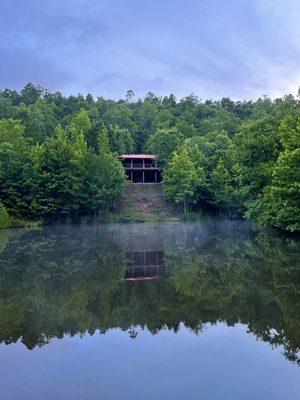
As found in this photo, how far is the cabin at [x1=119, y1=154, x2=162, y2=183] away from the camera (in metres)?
61.9

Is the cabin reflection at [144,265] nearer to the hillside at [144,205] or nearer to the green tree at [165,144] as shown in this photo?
the hillside at [144,205]

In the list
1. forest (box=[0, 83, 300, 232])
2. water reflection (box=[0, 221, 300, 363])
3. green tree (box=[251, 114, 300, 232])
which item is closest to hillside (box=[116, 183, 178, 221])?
forest (box=[0, 83, 300, 232])

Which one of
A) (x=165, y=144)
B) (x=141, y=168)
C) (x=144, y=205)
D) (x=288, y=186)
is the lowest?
(x=144, y=205)

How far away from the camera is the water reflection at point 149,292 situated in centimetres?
873

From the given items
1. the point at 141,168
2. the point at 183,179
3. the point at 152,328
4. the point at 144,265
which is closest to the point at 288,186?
the point at 144,265

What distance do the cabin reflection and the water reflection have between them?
0.11ft

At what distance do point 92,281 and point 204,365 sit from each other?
7370 millimetres

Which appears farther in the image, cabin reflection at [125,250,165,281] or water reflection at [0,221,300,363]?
cabin reflection at [125,250,165,281]

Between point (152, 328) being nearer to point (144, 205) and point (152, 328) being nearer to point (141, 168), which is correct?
point (144, 205)

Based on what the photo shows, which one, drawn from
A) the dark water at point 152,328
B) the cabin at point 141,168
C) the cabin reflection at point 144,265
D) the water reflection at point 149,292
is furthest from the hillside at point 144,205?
the dark water at point 152,328

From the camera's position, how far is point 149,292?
11.9 metres

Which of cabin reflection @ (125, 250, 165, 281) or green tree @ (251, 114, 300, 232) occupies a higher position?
green tree @ (251, 114, 300, 232)

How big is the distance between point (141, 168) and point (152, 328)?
53674 millimetres

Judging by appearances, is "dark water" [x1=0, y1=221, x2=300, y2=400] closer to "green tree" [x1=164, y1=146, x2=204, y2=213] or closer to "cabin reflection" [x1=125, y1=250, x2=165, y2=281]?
"cabin reflection" [x1=125, y1=250, x2=165, y2=281]
